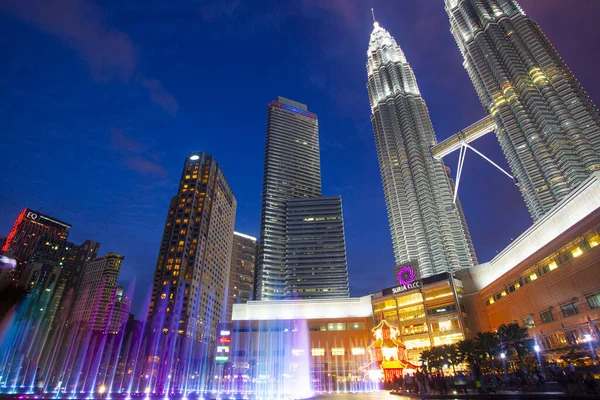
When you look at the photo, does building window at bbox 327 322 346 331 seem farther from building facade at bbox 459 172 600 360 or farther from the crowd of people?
the crowd of people

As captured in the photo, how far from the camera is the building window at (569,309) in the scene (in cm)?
4507

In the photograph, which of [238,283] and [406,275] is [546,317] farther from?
[238,283]

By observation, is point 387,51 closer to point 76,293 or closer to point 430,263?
point 430,263

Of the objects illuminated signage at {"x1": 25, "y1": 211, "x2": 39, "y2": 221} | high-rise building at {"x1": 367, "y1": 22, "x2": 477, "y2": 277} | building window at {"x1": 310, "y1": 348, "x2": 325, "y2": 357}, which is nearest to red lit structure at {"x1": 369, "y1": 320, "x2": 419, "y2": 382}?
high-rise building at {"x1": 367, "y1": 22, "x2": 477, "y2": 277}

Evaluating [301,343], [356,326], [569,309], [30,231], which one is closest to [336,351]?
[356,326]

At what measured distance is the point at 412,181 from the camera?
5733 inches

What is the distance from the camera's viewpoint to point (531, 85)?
10662cm

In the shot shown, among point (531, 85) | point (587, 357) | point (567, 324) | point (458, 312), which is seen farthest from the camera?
point (531, 85)

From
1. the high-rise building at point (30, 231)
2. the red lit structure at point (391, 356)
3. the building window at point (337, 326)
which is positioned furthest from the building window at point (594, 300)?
the high-rise building at point (30, 231)

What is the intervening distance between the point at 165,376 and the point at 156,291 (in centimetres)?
2842

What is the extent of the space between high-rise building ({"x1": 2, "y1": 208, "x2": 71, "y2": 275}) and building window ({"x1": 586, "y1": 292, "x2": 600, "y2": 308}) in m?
165

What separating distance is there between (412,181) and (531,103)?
172ft

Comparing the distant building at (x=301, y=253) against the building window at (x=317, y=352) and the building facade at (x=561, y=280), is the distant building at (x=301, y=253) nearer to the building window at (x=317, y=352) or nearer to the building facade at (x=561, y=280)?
the building window at (x=317, y=352)

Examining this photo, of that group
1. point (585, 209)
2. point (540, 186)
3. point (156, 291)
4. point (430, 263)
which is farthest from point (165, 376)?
point (540, 186)
